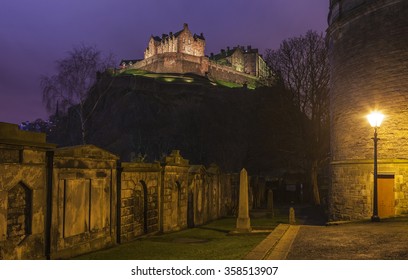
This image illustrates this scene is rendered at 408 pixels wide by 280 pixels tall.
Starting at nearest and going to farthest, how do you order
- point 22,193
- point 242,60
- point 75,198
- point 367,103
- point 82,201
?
1. point 22,193
2. point 75,198
3. point 82,201
4. point 367,103
5. point 242,60

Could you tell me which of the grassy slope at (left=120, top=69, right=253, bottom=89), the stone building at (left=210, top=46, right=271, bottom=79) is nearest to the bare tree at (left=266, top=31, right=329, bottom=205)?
the grassy slope at (left=120, top=69, right=253, bottom=89)

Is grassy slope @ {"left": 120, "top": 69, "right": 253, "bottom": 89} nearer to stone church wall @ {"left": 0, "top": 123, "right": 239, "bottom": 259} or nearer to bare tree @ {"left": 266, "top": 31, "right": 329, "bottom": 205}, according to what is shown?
bare tree @ {"left": 266, "top": 31, "right": 329, "bottom": 205}

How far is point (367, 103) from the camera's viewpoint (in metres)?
19.6

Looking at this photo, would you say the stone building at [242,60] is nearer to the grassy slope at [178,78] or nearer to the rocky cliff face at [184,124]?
the grassy slope at [178,78]

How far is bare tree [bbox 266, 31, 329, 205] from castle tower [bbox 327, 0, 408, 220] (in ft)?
27.5

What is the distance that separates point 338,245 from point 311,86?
76.2 ft

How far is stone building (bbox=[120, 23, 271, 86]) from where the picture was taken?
9356 cm

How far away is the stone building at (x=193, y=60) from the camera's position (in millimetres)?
93562

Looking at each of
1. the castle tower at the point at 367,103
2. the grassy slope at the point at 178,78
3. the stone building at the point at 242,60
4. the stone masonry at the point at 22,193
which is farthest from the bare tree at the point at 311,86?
the stone building at the point at 242,60

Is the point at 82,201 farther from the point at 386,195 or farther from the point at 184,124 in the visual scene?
the point at 184,124

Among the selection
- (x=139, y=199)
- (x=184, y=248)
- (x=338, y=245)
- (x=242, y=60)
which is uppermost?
(x=242, y=60)

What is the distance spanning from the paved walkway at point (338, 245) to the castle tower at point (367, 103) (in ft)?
19.5

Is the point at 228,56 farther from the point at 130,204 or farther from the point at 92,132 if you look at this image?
the point at 130,204

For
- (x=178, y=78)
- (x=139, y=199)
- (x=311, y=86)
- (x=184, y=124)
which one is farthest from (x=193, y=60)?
(x=139, y=199)
